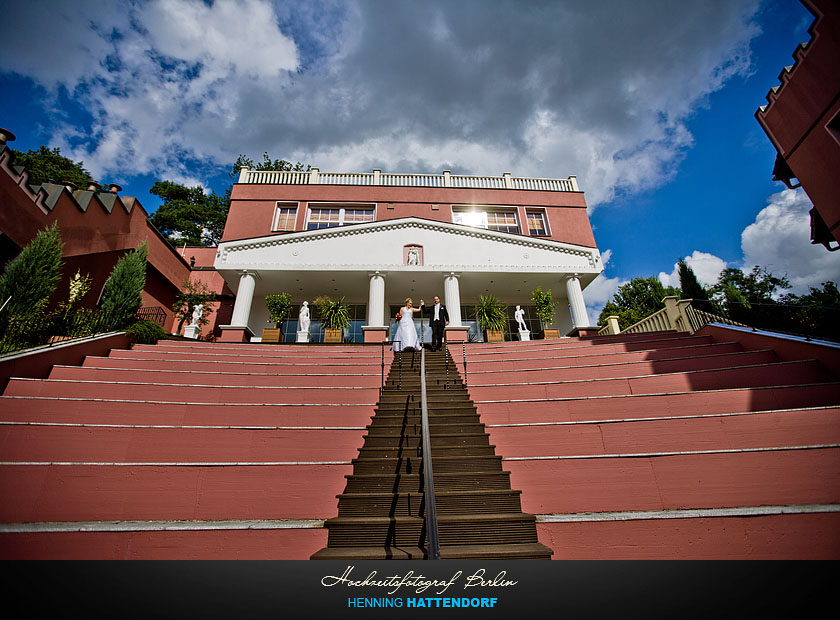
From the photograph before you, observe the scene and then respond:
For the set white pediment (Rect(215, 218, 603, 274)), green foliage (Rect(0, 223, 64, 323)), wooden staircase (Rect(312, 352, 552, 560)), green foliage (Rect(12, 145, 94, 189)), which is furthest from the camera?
green foliage (Rect(12, 145, 94, 189))

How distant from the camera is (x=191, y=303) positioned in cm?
1389

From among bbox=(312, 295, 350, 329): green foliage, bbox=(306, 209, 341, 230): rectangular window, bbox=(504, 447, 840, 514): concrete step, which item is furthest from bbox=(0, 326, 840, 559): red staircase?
bbox=(306, 209, 341, 230): rectangular window

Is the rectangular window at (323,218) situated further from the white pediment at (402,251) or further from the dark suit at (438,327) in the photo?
the dark suit at (438,327)

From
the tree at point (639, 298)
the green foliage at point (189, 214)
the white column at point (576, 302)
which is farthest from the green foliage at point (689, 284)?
the green foliage at point (189, 214)

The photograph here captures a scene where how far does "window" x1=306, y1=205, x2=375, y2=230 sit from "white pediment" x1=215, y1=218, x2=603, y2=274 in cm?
385

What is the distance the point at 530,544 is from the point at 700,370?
520 cm

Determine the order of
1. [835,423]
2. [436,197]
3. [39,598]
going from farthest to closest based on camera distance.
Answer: [436,197] → [835,423] → [39,598]

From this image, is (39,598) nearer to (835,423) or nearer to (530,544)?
(530,544)

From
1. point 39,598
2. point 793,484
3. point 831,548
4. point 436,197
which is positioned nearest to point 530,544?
point 831,548

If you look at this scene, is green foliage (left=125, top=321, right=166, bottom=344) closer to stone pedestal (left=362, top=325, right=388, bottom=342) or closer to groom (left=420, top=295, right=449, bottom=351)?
stone pedestal (left=362, top=325, right=388, bottom=342)

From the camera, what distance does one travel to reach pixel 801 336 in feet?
19.7

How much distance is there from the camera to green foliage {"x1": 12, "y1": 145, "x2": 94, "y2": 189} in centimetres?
2500

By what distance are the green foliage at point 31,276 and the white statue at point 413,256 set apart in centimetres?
1010

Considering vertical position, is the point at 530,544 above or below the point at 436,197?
below
